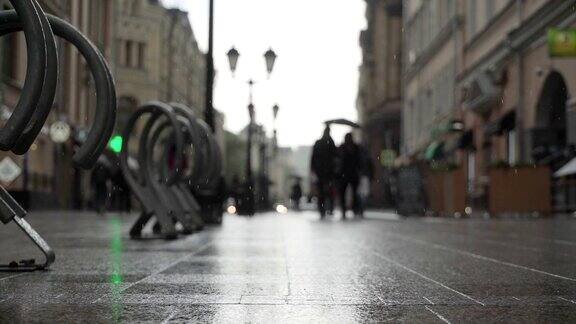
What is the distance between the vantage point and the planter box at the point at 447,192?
21.9m

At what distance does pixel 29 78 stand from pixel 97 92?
996 millimetres

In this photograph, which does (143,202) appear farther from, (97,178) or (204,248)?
(97,178)

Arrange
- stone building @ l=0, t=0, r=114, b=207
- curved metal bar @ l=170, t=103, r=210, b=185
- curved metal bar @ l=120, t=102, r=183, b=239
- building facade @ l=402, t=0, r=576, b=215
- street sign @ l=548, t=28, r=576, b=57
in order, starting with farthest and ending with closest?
stone building @ l=0, t=0, r=114, b=207
building facade @ l=402, t=0, r=576, b=215
street sign @ l=548, t=28, r=576, b=57
curved metal bar @ l=170, t=103, r=210, b=185
curved metal bar @ l=120, t=102, r=183, b=239

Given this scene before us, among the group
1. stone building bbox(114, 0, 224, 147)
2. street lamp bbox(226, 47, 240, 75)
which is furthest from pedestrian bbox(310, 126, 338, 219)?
stone building bbox(114, 0, 224, 147)

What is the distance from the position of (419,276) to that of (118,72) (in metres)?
48.1

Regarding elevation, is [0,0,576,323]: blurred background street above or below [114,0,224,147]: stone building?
below

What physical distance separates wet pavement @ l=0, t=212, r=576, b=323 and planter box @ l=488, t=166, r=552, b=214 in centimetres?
1228

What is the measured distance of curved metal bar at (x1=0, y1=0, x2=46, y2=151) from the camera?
3551mm

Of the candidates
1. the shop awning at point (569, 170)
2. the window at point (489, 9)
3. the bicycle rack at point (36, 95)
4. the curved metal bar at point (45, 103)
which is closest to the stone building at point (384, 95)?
the window at point (489, 9)

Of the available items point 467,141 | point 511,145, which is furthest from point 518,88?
point 467,141

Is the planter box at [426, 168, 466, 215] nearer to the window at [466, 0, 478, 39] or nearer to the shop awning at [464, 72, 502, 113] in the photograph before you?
the shop awning at [464, 72, 502, 113]

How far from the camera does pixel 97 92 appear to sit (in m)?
4.59

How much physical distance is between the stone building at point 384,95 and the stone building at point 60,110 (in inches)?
893

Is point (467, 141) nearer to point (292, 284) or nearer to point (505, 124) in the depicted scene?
point (505, 124)
